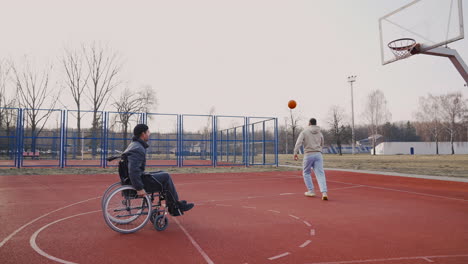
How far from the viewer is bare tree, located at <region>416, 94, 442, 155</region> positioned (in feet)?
174

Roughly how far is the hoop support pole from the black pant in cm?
1380

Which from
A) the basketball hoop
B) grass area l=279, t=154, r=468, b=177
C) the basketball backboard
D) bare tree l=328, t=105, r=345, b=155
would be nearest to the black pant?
the basketball backboard

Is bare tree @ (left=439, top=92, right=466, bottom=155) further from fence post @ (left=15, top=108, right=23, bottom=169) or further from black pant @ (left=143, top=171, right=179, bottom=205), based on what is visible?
black pant @ (left=143, top=171, right=179, bottom=205)

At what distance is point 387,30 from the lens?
15.0 meters

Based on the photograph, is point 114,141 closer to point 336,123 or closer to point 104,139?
point 104,139

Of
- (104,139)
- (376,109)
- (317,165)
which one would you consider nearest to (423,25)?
(317,165)

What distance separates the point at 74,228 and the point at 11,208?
93.9 inches

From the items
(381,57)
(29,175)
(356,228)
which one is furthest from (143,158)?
(381,57)

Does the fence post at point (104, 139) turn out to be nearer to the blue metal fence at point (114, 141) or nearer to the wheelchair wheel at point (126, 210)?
the blue metal fence at point (114, 141)

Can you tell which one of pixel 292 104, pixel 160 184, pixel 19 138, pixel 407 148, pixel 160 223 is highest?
pixel 292 104

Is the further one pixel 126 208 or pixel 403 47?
pixel 403 47

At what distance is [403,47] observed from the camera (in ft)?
47.6

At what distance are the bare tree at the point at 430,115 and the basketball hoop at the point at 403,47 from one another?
150ft

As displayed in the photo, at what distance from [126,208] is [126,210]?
0.13 feet
